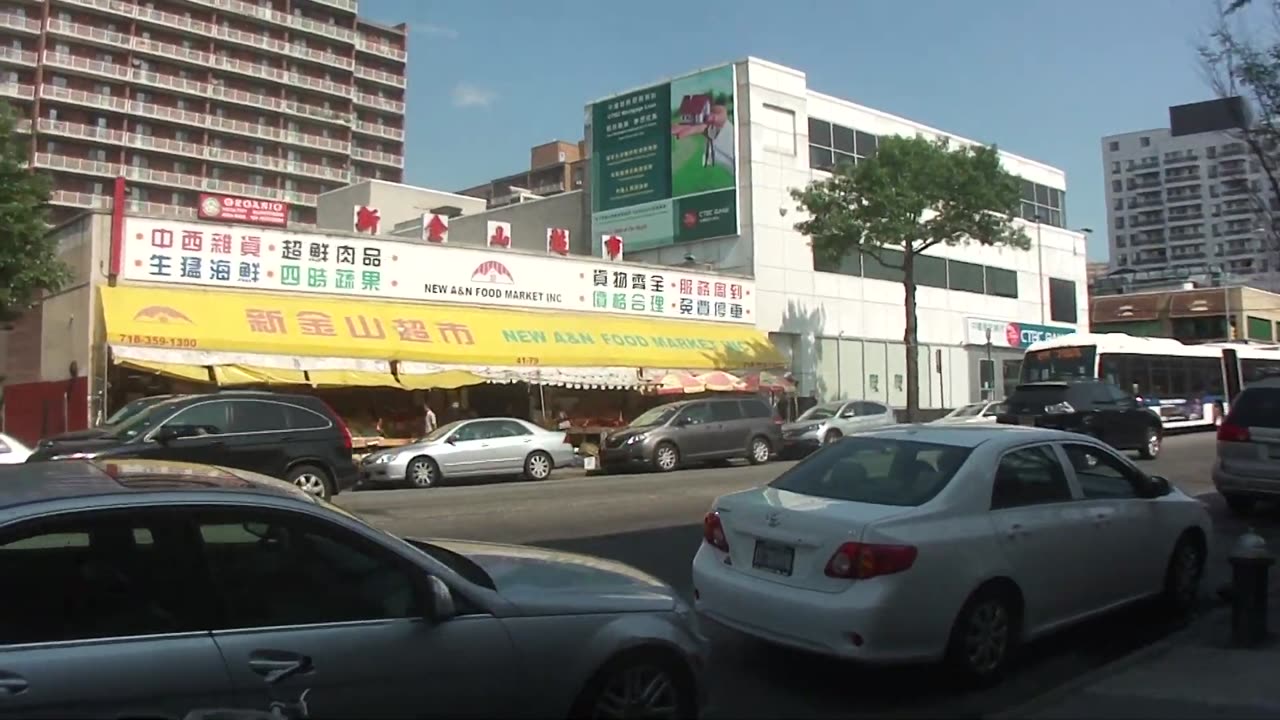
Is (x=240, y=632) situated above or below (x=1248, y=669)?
above

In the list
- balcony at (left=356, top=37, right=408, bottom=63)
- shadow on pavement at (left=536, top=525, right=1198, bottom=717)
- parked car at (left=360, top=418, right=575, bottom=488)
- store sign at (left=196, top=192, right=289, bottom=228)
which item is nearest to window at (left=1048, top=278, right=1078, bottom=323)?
parked car at (left=360, top=418, right=575, bottom=488)

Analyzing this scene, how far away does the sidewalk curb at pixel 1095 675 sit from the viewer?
16.8 feet

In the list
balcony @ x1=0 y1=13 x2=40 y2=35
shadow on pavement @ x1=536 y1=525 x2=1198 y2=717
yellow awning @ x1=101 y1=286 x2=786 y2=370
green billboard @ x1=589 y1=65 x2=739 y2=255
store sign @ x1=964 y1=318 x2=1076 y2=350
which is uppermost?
balcony @ x1=0 y1=13 x2=40 y2=35

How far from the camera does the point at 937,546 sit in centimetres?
548

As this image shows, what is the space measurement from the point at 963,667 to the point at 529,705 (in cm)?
283

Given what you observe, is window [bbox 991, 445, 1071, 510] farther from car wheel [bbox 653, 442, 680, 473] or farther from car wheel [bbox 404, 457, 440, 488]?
car wheel [bbox 653, 442, 680, 473]

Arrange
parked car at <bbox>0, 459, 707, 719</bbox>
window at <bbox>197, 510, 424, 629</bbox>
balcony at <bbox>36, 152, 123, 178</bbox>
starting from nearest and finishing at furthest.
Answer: parked car at <bbox>0, 459, 707, 719</bbox> < window at <bbox>197, 510, 424, 629</bbox> < balcony at <bbox>36, 152, 123, 178</bbox>

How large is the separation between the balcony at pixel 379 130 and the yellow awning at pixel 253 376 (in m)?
72.6

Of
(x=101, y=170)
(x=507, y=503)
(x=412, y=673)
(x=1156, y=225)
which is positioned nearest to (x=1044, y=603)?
(x=412, y=673)

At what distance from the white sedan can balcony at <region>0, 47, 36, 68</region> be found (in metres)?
79.6

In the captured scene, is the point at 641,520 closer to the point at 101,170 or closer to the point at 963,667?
the point at 963,667

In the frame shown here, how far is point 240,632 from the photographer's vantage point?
137 inches

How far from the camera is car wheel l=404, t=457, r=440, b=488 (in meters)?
19.4

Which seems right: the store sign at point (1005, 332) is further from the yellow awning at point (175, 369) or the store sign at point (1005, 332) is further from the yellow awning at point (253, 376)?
the yellow awning at point (175, 369)
